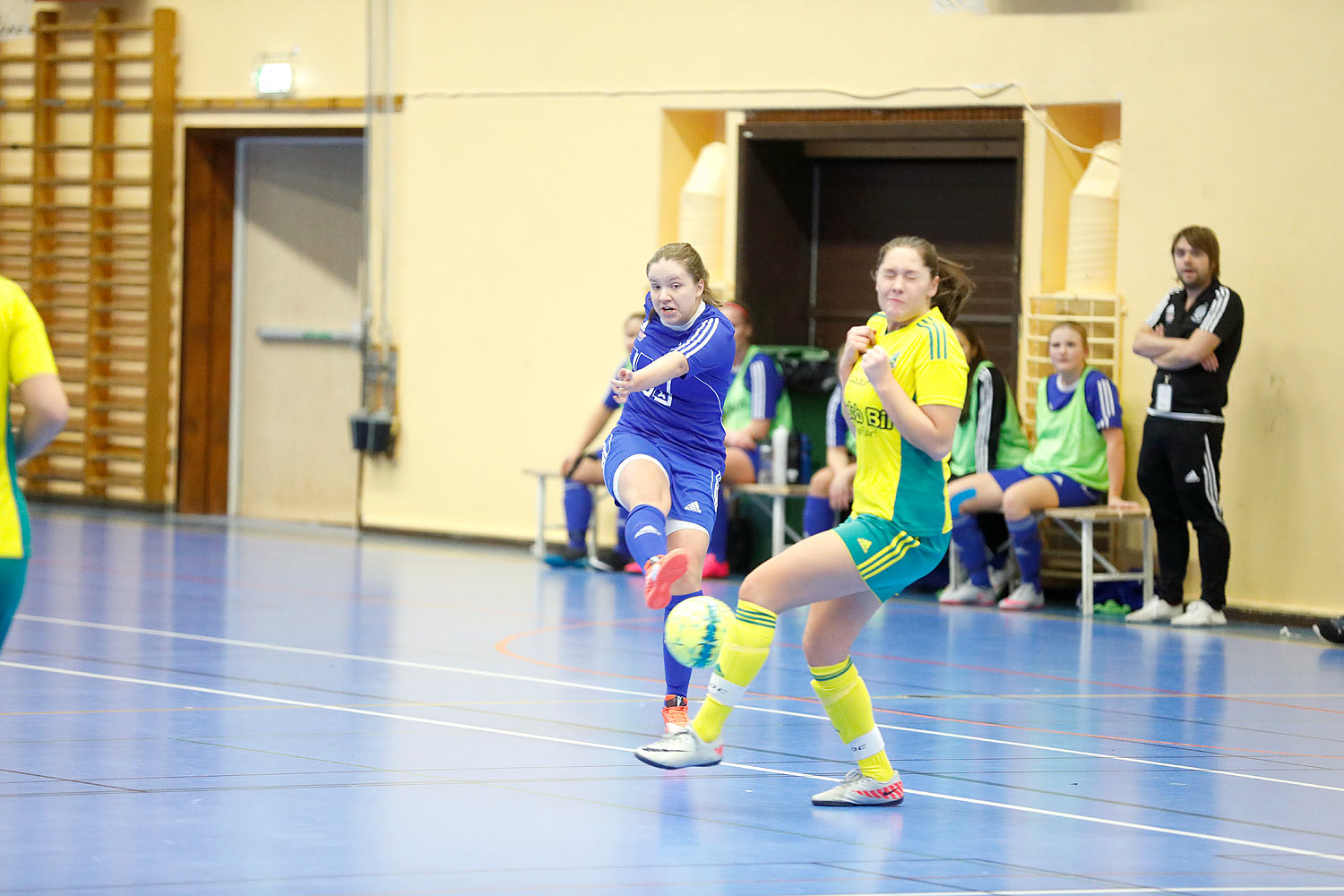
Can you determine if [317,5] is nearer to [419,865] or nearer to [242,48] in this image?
[242,48]

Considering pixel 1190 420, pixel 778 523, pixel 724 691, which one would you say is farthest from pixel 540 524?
pixel 724 691

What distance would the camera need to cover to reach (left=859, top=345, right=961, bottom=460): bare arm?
4.57m

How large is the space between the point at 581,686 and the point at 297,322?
7779mm

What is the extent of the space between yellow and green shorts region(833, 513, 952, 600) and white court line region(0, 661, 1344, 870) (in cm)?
77

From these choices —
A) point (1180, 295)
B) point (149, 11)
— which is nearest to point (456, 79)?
point (149, 11)

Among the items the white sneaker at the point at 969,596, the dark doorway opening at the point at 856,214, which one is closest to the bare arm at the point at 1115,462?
the white sneaker at the point at 969,596

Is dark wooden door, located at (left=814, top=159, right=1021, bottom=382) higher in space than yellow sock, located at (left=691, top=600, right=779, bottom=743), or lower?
higher

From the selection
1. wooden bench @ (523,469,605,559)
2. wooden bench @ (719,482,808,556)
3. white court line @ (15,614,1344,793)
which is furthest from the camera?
wooden bench @ (523,469,605,559)

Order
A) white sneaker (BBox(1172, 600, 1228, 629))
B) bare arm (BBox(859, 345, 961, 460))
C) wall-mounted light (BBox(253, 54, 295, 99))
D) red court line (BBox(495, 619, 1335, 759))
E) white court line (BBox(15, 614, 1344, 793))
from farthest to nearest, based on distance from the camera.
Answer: wall-mounted light (BBox(253, 54, 295, 99))
white sneaker (BBox(1172, 600, 1228, 629))
red court line (BBox(495, 619, 1335, 759))
white court line (BBox(15, 614, 1344, 793))
bare arm (BBox(859, 345, 961, 460))

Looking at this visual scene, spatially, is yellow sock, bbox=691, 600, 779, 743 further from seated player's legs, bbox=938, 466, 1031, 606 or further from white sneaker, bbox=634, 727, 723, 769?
seated player's legs, bbox=938, 466, 1031, 606

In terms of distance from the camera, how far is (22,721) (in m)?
5.80

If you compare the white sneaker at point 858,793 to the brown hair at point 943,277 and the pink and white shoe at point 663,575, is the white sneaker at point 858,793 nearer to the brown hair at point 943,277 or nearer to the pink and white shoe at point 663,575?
the pink and white shoe at point 663,575

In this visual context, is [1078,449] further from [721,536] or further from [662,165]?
[662,165]

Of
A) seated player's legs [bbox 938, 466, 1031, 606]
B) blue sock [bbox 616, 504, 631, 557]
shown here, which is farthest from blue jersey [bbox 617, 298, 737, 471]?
blue sock [bbox 616, 504, 631, 557]
